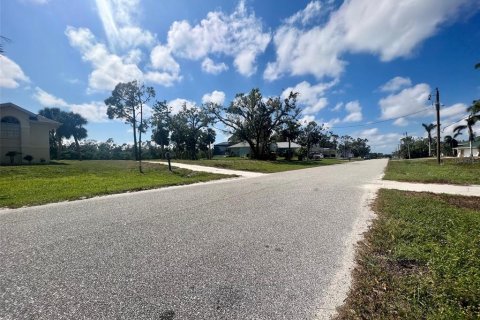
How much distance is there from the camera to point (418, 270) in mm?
3289

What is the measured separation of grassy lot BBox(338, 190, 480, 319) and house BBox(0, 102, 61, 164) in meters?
31.6

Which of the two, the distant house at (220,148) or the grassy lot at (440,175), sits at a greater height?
the distant house at (220,148)

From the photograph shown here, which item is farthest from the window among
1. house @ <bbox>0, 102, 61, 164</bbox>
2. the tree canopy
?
the tree canopy

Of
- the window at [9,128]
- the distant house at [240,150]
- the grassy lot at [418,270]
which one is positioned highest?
the window at [9,128]

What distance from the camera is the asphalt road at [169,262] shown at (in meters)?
2.61

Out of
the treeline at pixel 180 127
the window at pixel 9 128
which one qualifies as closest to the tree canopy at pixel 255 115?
the treeline at pixel 180 127

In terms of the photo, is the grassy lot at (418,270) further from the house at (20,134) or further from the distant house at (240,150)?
the distant house at (240,150)

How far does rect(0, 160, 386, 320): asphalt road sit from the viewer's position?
103 inches

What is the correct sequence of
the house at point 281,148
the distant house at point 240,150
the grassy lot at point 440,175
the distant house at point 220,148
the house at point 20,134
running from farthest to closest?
the distant house at point 220,148 → the distant house at point 240,150 → the house at point 281,148 → the house at point 20,134 → the grassy lot at point 440,175

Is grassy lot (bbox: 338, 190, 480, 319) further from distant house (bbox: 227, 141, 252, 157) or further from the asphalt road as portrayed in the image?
distant house (bbox: 227, 141, 252, 157)

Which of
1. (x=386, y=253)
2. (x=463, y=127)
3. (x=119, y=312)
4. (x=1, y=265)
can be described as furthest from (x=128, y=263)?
(x=463, y=127)

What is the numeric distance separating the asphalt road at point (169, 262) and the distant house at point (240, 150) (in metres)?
57.4

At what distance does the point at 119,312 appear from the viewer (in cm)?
251

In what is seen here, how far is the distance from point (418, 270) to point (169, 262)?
3.22m
